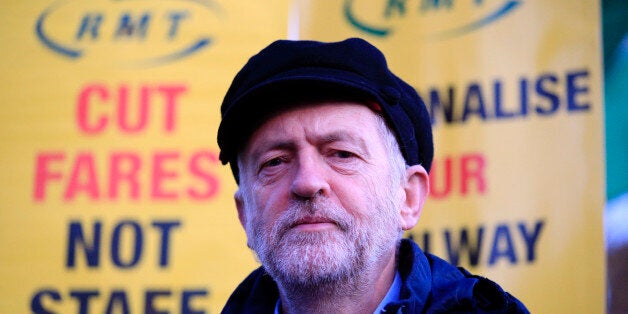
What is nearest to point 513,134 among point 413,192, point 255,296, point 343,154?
point 413,192

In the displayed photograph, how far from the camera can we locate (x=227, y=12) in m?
2.72

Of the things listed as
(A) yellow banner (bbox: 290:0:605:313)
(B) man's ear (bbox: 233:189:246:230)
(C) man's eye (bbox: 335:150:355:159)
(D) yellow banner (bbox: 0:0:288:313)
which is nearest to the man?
(C) man's eye (bbox: 335:150:355:159)

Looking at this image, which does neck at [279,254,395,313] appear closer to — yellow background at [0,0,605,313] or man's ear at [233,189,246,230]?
man's ear at [233,189,246,230]

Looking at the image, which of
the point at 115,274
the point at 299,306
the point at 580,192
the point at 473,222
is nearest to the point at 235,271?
the point at 115,274

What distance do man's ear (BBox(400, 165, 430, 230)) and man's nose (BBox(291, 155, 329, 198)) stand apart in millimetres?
245

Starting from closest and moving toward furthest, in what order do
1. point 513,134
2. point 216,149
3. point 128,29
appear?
1. point 513,134
2. point 216,149
3. point 128,29

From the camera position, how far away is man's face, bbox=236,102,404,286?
1494 mm

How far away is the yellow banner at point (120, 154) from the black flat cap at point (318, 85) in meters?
0.99

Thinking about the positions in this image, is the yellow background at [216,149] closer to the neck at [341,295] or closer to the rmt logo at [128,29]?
the rmt logo at [128,29]

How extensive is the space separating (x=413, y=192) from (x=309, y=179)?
1.08ft

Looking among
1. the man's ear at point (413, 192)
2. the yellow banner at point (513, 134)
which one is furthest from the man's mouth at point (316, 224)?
the yellow banner at point (513, 134)

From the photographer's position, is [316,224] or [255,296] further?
[255,296]

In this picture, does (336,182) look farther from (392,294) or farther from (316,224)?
(392,294)

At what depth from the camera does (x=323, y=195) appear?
1.50 metres
